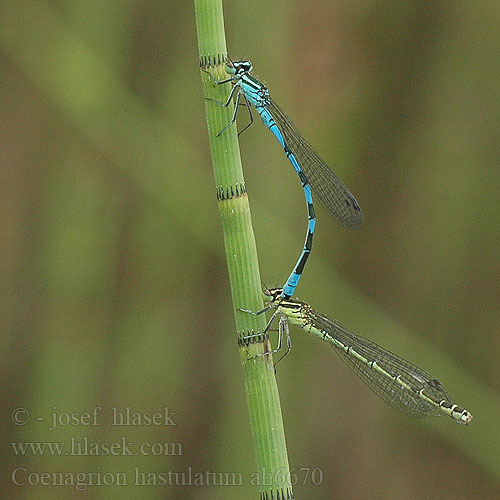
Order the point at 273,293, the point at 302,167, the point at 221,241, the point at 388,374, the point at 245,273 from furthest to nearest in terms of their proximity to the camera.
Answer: the point at 221,241, the point at 388,374, the point at 302,167, the point at 273,293, the point at 245,273

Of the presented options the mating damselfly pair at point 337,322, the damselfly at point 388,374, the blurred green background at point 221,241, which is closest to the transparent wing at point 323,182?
the mating damselfly pair at point 337,322

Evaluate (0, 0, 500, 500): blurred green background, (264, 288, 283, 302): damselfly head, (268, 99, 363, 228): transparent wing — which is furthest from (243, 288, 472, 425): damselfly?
(0, 0, 500, 500): blurred green background

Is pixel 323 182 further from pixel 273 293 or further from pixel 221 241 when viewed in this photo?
pixel 221 241

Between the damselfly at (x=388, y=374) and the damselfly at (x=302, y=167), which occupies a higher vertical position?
the damselfly at (x=302, y=167)

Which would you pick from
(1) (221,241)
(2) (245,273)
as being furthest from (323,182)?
(2) (245,273)

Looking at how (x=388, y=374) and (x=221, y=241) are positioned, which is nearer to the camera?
(x=388, y=374)

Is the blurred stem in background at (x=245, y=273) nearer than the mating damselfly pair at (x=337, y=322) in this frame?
Yes

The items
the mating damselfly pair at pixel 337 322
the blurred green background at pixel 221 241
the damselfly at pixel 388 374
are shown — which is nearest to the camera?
the mating damselfly pair at pixel 337 322

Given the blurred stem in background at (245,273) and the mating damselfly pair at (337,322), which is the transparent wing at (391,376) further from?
the blurred stem in background at (245,273)
